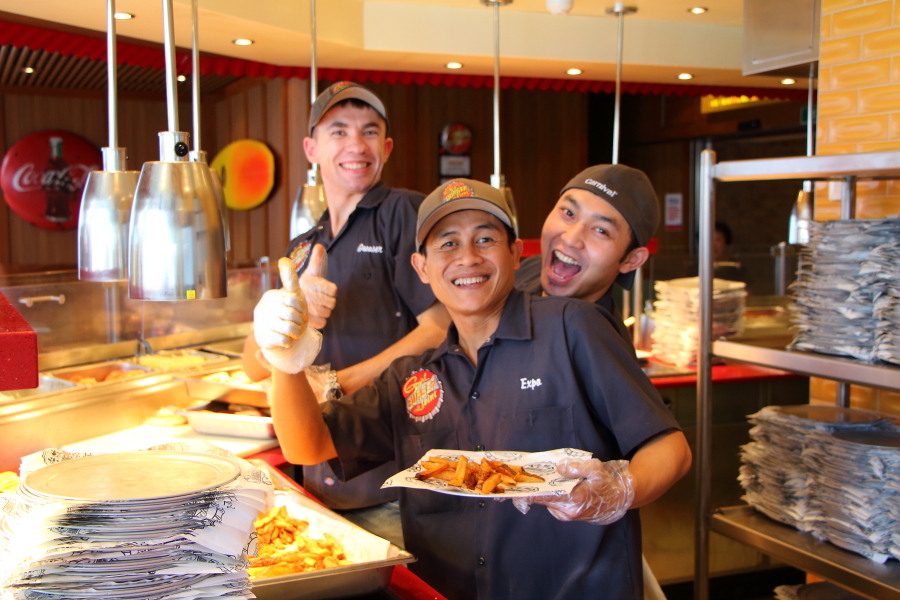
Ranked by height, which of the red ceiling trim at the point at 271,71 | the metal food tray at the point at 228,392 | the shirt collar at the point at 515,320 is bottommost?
the metal food tray at the point at 228,392

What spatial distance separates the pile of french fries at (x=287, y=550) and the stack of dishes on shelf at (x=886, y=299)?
1597 millimetres

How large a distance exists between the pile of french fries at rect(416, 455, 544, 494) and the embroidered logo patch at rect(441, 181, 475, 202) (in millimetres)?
613

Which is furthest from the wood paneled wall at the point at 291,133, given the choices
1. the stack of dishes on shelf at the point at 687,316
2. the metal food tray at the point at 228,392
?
the metal food tray at the point at 228,392

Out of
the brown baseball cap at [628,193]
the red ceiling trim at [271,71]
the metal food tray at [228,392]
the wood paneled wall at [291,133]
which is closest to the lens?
the brown baseball cap at [628,193]

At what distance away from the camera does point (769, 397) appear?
12.9ft

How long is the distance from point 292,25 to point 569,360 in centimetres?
310

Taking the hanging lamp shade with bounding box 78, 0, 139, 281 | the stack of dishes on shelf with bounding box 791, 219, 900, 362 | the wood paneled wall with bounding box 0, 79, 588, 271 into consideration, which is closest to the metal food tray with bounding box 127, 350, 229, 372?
the hanging lamp shade with bounding box 78, 0, 139, 281

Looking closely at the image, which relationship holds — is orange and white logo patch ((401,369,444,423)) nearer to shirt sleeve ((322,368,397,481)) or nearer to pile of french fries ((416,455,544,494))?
shirt sleeve ((322,368,397,481))

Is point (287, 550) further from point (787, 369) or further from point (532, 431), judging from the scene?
point (787, 369)

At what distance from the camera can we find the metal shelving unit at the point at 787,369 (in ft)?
6.98

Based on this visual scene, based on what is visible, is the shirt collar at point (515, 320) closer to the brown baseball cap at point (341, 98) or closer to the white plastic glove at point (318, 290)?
the white plastic glove at point (318, 290)

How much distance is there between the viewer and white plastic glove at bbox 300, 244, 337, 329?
179cm

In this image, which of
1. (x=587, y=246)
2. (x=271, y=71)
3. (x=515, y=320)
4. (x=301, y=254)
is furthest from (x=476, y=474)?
(x=271, y=71)

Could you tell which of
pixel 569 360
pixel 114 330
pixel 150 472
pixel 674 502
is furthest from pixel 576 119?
pixel 150 472
